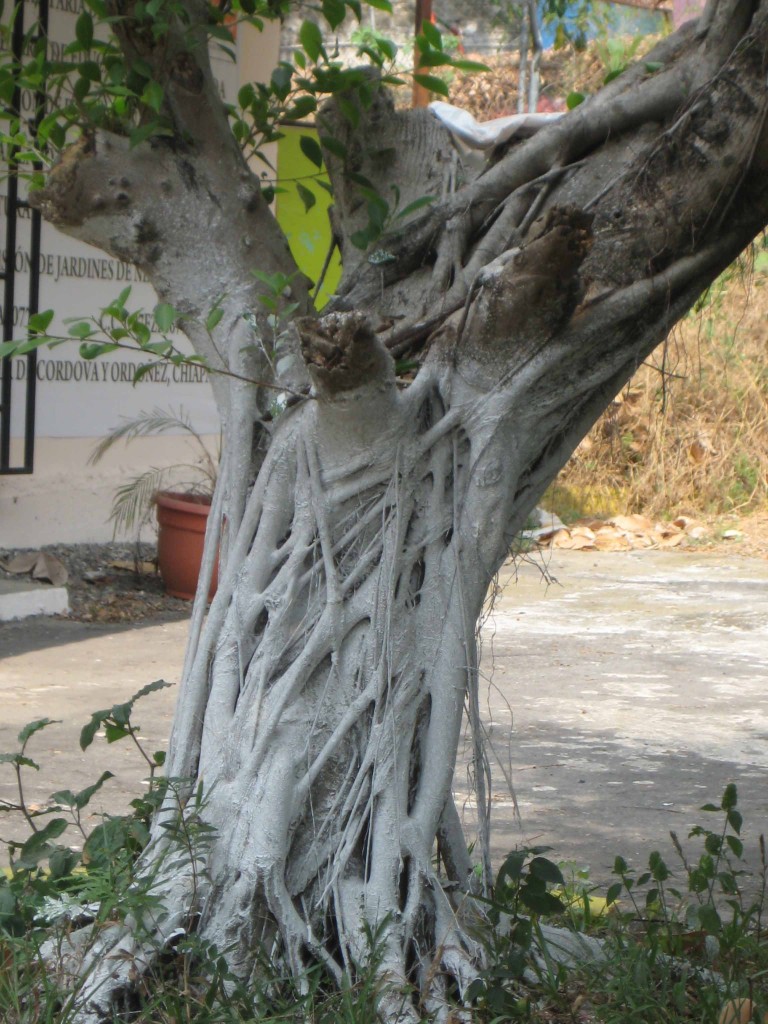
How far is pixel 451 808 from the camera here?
319 centimetres

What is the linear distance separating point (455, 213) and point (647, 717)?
3.60 metres

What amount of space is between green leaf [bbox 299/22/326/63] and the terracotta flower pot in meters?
5.02

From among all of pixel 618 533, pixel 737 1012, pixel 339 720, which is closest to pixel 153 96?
pixel 339 720

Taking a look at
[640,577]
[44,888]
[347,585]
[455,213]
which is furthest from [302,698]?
[640,577]

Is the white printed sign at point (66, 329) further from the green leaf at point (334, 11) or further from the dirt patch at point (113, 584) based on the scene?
the green leaf at point (334, 11)

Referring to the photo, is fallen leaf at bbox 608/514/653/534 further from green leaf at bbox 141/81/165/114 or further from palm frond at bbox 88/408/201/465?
green leaf at bbox 141/81/165/114

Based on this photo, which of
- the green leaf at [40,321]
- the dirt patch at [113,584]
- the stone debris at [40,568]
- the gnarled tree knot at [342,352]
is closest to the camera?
the gnarled tree knot at [342,352]

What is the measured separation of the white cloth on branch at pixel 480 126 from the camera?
3.30m

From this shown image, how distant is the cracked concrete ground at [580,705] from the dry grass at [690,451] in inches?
119

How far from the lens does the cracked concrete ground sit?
4.72 metres

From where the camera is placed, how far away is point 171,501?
26.9 feet

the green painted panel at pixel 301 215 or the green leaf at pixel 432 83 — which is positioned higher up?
the green painted panel at pixel 301 215

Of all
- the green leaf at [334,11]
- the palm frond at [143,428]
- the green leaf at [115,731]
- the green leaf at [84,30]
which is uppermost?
the green leaf at [334,11]

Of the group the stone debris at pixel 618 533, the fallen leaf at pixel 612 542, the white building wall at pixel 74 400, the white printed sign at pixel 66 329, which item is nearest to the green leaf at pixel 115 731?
the white printed sign at pixel 66 329
